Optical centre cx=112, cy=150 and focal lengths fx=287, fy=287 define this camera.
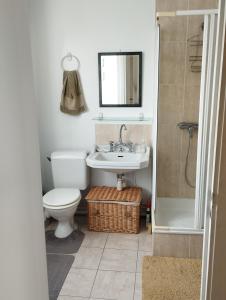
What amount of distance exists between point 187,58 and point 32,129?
7.48 feet

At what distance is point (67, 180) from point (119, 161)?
663 millimetres

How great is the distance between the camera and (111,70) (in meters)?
3.15

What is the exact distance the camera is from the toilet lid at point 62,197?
2.83m

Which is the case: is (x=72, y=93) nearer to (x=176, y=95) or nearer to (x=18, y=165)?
(x=176, y=95)

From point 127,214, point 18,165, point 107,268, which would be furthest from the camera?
point 127,214

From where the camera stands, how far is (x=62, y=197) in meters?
2.93

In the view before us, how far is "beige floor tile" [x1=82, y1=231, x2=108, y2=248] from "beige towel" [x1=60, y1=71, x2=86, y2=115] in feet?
4.46

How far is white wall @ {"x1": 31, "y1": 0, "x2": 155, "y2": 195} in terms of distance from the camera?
Answer: 9.90ft

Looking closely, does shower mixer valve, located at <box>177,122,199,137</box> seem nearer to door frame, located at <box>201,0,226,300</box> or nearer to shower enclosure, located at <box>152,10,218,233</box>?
shower enclosure, located at <box>152,10,218,233</box>

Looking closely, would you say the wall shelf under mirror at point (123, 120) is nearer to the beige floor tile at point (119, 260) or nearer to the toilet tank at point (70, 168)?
the toilet tank at point (70, 168)

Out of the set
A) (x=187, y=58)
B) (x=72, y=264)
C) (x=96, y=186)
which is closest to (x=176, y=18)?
(x=187, y=58)

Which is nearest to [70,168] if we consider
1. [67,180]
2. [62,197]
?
[67,180]

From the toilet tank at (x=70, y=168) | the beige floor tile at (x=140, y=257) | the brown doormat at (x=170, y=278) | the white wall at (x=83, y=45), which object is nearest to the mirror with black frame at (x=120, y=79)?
the white wall at (x=83, y=45)

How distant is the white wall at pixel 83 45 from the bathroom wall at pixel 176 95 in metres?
0.15
